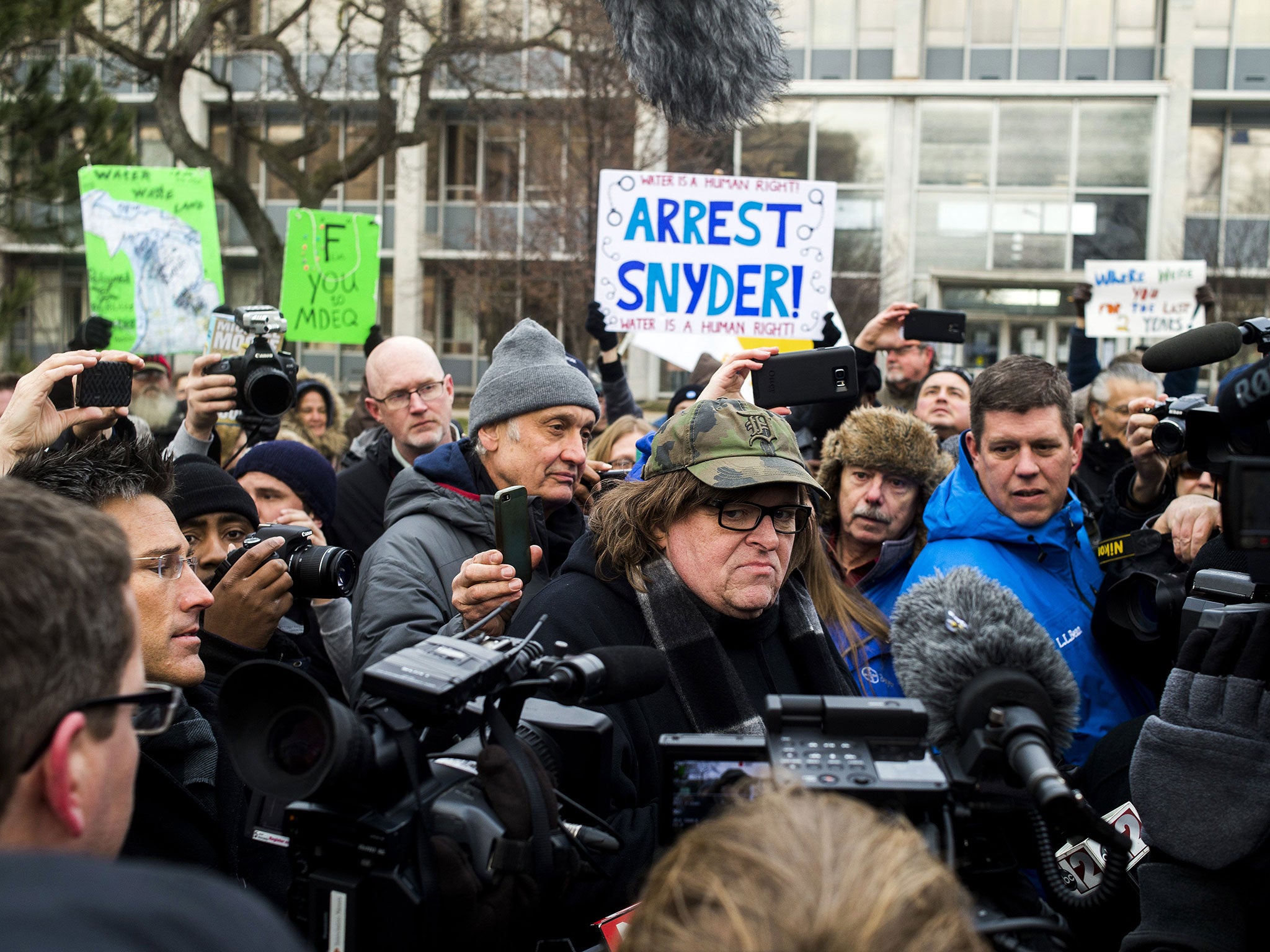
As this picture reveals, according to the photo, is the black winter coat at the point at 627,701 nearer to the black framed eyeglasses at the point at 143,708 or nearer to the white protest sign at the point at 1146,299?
the black framed eyeglasses at the point at 143,708

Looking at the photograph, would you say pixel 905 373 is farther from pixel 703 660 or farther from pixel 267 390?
pixel 703 660

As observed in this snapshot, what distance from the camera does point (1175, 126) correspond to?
73.9 feet

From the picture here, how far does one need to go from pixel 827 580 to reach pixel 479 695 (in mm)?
1658

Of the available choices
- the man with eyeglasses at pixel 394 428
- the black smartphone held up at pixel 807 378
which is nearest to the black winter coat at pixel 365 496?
the man with eyeglasses at pixel 394 428

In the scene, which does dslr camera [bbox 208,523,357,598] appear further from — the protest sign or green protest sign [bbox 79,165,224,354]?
green protest sign [bbox 79,165,224,354]

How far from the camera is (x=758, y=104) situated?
2.70 m

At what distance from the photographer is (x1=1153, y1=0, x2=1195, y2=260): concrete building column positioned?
72.7 ft

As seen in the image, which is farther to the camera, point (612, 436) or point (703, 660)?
point (612, 436)

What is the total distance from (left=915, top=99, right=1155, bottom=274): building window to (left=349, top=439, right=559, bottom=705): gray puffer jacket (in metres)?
20.4

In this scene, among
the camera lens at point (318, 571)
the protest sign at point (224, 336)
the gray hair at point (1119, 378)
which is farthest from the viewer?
the gray hair at point (1119, 378)

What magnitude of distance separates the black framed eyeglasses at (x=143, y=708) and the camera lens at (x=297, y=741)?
14 cm

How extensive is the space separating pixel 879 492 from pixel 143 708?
2.68m

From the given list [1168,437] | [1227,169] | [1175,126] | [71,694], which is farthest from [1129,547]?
[1227,169]

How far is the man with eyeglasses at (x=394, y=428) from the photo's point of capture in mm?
4516
